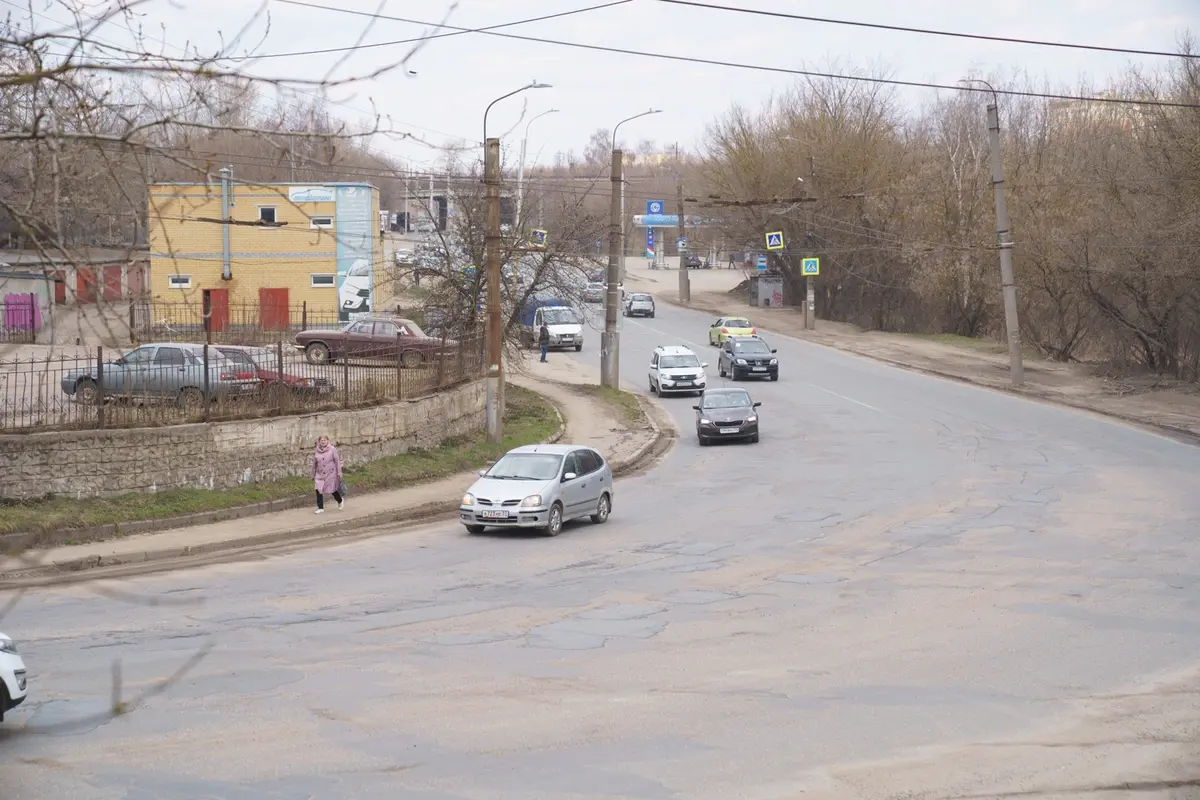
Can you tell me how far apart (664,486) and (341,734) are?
742 inches

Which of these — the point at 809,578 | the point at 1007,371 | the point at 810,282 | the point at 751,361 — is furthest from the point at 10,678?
the point at 810,282

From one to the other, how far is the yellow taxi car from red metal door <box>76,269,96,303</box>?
179ft

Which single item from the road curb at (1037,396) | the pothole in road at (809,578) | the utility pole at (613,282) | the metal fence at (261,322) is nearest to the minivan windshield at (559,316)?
the metal fence at (261,322)

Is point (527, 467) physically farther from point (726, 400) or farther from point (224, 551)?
point (726, 400)

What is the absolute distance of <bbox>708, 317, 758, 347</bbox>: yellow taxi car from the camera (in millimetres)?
59341

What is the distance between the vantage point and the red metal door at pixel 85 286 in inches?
183

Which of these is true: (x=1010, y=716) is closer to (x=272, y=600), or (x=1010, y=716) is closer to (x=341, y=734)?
(x=341, y=734)

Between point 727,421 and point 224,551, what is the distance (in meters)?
18.0

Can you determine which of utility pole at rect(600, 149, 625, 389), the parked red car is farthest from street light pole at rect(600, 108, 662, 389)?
the parked red car

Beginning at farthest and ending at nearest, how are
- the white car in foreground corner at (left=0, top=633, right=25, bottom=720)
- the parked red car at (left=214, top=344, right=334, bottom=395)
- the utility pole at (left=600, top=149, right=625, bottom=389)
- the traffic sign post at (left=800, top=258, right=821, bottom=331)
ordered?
the traffic sign post at (left=800, top=258, right=821, bottom=331) < the utility pole at (left=600, top=149, right=625, bottom=389) < the parked red car at (left=214, top=344, right=334, bottom=395) < the white car in foreground corner at (left=0, top=633, right=25, bottom=720)

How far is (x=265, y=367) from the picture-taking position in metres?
24.2

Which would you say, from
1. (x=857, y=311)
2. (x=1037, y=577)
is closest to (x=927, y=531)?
(x=1037, y=577)

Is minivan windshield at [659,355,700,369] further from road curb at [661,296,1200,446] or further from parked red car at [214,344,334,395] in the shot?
parked red car at [214,344,334,395]

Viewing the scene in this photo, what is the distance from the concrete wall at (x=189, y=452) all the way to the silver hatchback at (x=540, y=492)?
4.21 m
